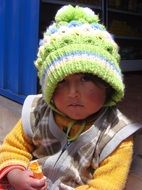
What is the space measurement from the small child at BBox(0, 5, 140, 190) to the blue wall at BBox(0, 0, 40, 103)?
1.26m

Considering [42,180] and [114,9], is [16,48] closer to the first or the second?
[42,180]

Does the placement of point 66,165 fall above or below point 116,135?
below

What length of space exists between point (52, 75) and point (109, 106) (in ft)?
0.72

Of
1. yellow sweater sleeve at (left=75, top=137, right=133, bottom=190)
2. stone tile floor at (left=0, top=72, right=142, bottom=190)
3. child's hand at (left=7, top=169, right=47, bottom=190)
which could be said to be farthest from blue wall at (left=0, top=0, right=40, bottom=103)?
yellow sweater sleeve at (left=75, top=137, right=133, bottom=190)

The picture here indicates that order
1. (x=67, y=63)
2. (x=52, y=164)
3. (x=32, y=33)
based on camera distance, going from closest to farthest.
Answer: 1. (x=67, y=63)
2. (x=52, y=164)
3. (x=32, y=33)

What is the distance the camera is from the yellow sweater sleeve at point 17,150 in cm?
134

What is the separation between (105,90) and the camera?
1.24m

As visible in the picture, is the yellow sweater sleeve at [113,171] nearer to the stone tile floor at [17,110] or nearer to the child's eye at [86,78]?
the child's eye at [86,78]

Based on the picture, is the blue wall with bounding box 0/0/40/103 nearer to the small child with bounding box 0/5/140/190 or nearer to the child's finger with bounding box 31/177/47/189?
the small child with bounding box 0/5/140/190

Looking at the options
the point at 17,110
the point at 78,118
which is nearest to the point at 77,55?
the point at 78,118

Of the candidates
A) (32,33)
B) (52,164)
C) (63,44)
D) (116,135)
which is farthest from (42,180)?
(32,33)

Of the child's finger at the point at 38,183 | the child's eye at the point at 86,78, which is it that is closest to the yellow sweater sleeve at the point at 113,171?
the child's finger at the point at 38,183

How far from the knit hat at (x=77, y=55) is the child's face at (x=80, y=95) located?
0.03m

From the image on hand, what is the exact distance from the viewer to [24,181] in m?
1.24
